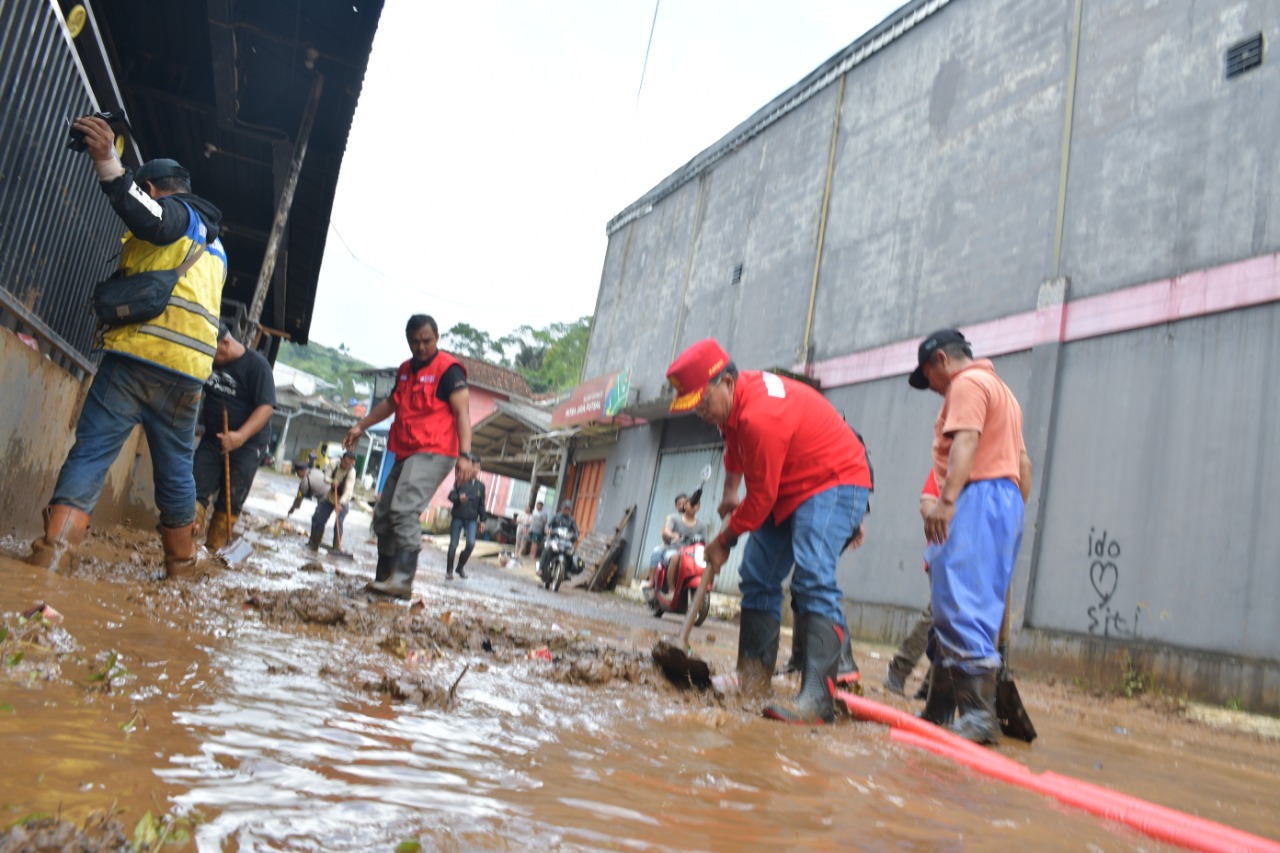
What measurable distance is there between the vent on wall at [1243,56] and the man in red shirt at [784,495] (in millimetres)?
6168

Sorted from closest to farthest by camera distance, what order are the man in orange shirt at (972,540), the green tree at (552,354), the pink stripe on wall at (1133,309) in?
the man in orange shirt at (972,540)
the pink stripe on wall at (1133,309)
the green tree at (552,354)

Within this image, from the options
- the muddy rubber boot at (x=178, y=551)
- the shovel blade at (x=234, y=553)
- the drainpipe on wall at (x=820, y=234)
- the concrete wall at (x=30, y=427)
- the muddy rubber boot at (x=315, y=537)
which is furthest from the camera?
the drainpipe on wall at (x=820, y=234)

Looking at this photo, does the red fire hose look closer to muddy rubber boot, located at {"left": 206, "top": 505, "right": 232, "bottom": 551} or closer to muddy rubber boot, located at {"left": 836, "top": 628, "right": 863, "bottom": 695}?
muddy rubber boot, located at {"left": 836, "top": 628, "right": 863, "bottom": 695}

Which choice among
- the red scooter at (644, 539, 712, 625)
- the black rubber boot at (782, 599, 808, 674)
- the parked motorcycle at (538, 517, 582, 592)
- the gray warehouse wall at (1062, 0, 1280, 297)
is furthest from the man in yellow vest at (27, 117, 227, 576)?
the parked motorcycle at (538, 517, 582, 592)

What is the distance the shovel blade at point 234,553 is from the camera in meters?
5.25

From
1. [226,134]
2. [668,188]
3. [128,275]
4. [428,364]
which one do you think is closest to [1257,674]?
[428,364]

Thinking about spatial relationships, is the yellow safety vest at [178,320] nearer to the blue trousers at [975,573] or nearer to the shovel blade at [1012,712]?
the blue trousers at [975,573]

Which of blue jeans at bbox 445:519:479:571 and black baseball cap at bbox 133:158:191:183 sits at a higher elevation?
black baseball cap at bbox 133:158:191:183

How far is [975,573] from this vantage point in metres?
3.22

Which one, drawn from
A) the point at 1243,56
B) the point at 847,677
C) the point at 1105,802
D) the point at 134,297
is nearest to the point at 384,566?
the point at 134,297

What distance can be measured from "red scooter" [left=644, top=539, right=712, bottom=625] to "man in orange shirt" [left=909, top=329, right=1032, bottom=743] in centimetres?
474

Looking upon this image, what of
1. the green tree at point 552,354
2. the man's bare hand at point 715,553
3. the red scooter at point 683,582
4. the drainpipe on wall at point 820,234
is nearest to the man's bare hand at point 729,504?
the man's bare hand at point 715,553

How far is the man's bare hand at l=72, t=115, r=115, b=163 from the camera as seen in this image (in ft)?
9.88

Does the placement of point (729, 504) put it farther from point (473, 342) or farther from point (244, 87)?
point (473, 342)
